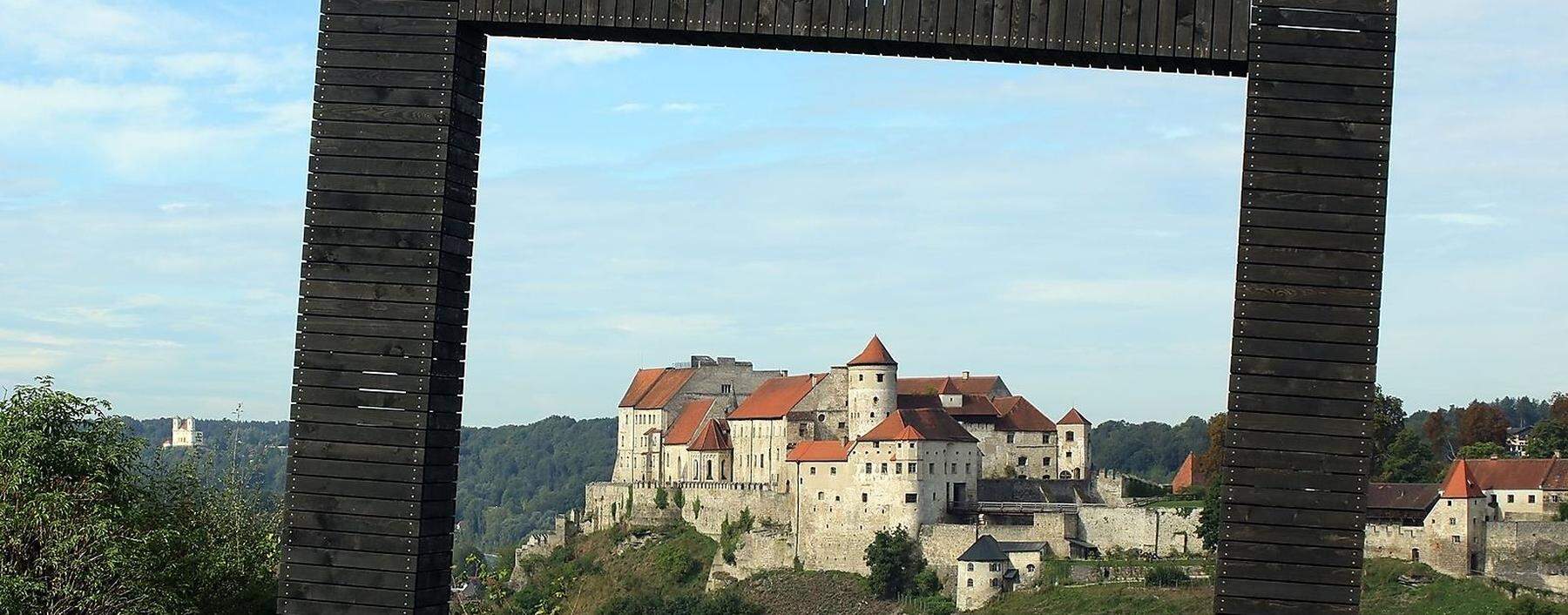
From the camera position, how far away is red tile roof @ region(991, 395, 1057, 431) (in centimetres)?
5069

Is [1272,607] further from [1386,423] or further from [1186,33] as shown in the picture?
[1386,423]

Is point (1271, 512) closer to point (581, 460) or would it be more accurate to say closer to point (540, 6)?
point (540, 6)

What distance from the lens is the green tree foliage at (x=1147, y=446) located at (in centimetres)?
9144

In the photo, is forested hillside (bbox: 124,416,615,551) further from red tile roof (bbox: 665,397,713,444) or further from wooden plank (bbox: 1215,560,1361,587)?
wooden plank (bbox: 1215,560,1361,587)

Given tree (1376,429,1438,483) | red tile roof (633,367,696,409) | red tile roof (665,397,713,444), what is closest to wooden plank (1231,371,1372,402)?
tree (1376,429,1438,483)

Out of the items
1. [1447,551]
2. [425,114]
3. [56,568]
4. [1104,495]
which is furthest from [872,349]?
[425,114]

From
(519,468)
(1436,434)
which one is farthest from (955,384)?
(519,468)

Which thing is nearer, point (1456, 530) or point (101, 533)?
point (101, 533)

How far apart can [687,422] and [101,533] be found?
4619 cm

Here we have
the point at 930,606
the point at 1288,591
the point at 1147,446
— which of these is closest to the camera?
the point at 1288,591

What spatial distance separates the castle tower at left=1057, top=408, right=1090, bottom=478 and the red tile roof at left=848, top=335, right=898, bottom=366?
202 inches

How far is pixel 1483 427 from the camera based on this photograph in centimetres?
6075

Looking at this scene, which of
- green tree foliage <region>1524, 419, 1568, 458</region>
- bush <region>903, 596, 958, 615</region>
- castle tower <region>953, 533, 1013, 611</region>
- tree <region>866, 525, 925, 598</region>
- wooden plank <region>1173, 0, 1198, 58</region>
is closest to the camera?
wooden plank <region>1173, 0, 1198, 58</region>

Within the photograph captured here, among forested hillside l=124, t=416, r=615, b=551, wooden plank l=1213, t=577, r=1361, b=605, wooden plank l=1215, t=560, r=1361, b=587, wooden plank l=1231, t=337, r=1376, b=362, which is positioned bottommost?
forested hillside l=124, t=416, r=615, b=551
